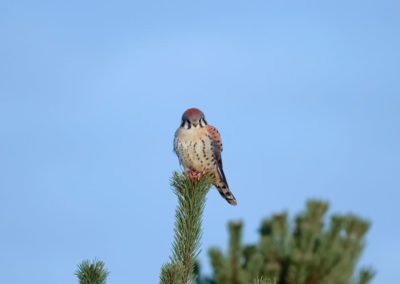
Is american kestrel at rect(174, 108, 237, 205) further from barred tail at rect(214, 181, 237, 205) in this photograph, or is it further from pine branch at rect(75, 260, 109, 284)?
pine branch at rect(75, 260, 109, 284)

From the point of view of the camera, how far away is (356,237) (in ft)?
16.1

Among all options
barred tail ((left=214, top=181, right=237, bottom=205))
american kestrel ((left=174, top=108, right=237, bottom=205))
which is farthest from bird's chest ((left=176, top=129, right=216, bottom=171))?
barred tail ((left=214, top=181, right=237, bottom=205))

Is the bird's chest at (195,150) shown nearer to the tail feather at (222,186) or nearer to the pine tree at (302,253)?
the tail feather at (222,186)

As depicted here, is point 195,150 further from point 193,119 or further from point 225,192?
point 225,192

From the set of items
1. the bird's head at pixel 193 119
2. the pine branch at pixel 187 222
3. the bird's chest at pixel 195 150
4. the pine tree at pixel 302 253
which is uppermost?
the bird's head at pixel 193 119

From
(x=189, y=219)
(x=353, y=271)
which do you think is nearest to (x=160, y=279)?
(x=189, y=219)

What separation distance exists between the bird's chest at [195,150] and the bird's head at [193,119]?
0.07 meters

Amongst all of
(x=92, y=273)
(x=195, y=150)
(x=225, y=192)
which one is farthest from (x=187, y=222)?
(x=225, y=192)

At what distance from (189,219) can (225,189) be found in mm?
4978

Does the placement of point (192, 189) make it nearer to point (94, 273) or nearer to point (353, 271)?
point (94, 273)

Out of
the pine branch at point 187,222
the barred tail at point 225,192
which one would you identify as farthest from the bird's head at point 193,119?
the pine branch at point 187,222

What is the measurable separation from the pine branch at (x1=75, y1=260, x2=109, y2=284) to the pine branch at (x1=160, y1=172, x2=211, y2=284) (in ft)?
1.24

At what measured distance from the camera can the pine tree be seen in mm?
4184

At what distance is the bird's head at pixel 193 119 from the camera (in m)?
10.9
